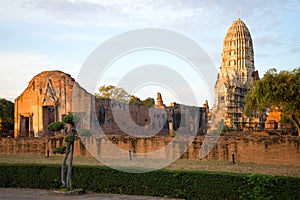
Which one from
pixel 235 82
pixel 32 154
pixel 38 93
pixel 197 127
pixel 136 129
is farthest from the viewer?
pixel 235 82

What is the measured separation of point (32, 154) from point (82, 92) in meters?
9.42

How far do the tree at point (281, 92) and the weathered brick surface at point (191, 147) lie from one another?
13.1 ft

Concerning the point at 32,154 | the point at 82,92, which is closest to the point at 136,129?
the point at 82,92

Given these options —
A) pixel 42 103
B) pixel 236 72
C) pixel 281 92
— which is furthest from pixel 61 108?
pixel 236 72

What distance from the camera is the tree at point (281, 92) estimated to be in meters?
22.8

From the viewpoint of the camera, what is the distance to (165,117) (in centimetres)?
4822

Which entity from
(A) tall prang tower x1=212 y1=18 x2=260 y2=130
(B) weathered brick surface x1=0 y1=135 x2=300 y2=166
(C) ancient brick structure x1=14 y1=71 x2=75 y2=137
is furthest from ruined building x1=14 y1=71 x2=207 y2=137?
(A) tall prang tower x1=212 y1=18 x2=260 y2=130

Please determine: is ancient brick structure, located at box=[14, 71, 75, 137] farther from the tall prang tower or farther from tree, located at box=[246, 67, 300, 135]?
the tall prang tower

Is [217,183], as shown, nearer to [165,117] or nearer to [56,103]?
[56,103]

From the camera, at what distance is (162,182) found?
39.6 feet

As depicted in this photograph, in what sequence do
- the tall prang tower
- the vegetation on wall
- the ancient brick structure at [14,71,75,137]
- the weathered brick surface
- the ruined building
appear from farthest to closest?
1. the tall prang tower
2. the vegetation on wall
3. the ancient brick structure at [14,71,75,137]
4. the ruined building
5. the weathered brick surface

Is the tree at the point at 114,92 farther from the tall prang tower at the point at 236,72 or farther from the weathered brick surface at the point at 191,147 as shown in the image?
the weathered brick surface at the point at 191,147

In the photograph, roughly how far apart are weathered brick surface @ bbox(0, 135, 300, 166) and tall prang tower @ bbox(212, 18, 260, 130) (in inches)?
1603

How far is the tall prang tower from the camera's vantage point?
209 ft
